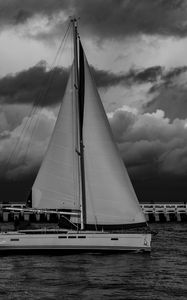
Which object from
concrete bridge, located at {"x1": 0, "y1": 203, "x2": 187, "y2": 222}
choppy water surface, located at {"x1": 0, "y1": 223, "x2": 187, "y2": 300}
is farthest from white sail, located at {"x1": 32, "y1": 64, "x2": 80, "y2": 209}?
concrete bridge, located at {"x1": 0, "y1": 203, "x2": 187, "y2": 222}

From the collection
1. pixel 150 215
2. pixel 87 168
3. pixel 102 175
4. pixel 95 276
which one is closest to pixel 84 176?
pixel 87 168

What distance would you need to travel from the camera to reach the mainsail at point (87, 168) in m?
30.6

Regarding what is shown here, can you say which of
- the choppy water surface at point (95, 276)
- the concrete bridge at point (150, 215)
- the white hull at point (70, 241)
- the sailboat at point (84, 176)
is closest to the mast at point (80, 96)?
the sailboat at point (84, 176)

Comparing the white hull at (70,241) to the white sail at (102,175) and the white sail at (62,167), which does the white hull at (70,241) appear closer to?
the white sail at (102,175)

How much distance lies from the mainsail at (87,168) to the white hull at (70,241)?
117 cm

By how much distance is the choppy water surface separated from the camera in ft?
68.8

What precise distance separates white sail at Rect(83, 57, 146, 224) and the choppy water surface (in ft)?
7.43

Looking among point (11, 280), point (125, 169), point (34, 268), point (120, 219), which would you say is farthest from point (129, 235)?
point (11, 280)

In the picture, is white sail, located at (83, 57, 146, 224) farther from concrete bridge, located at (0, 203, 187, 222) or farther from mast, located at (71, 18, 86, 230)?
concrete bridge, located at (0, 203, 187, 222)

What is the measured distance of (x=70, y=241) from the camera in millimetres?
29359

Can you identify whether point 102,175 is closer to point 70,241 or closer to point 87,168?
point 87,168

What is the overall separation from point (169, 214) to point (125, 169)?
38.0 metres

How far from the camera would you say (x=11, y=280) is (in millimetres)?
23609

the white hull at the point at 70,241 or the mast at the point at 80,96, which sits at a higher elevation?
the mast at the point at 80,96
